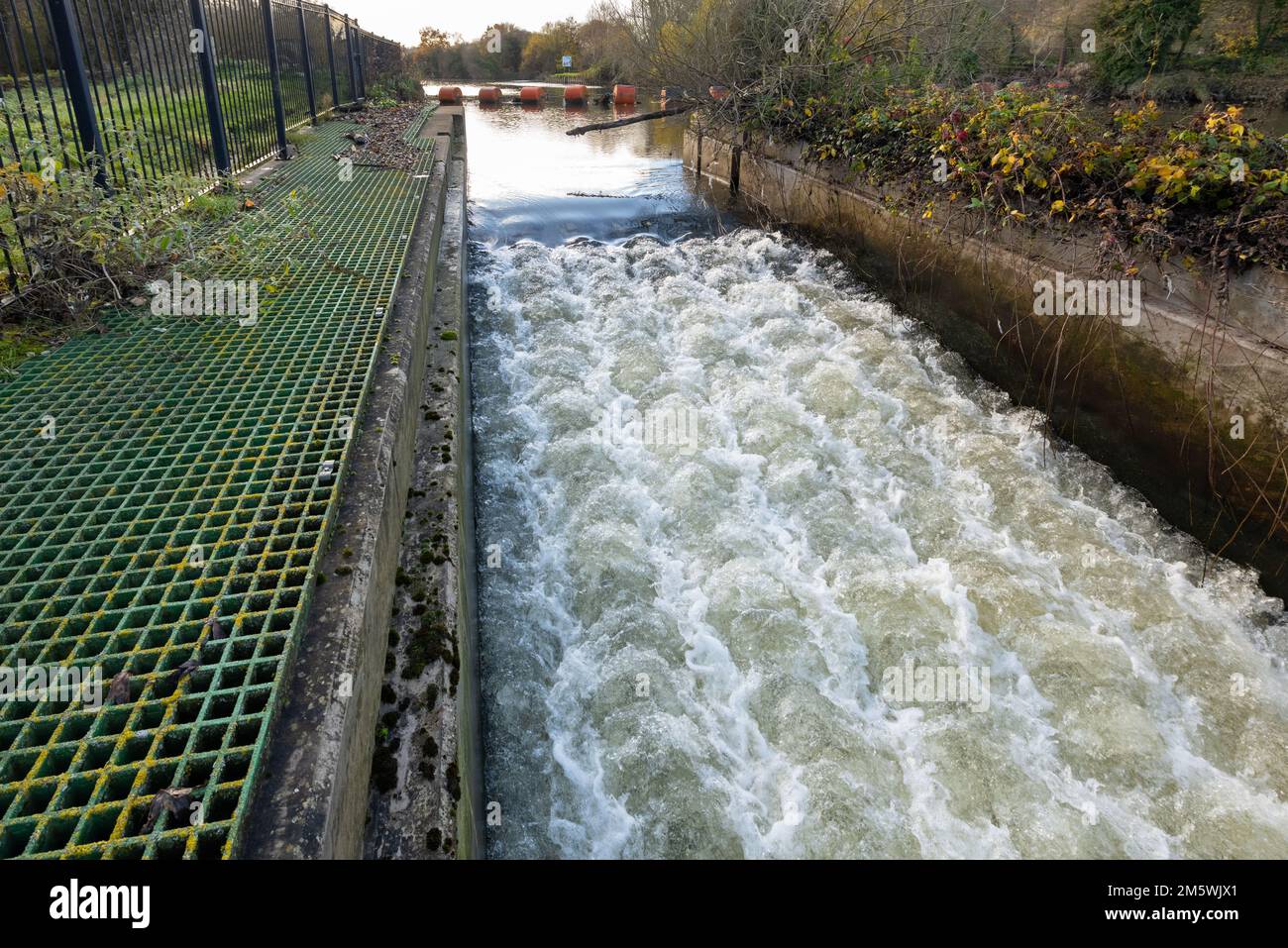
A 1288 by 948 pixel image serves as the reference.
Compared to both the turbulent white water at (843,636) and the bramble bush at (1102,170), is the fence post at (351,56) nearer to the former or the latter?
the bramble bush at (1102,170)

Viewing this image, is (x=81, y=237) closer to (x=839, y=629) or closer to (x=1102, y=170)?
(x=839, y=629)

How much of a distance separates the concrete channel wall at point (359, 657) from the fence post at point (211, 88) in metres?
5.35

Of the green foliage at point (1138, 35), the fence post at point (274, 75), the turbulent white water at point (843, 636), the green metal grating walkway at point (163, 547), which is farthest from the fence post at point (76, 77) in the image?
the green foliage at point (1138, 35)

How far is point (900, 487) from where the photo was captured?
515 cm

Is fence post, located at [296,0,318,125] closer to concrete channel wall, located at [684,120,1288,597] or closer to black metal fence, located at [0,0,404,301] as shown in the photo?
black metal fence, located at [0,0,404,301]

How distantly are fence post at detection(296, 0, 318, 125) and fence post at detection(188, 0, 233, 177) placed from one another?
5.96 m

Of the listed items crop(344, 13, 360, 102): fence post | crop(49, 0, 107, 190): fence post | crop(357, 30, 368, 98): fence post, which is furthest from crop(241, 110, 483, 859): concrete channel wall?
crop(357, 30, 368, 98): fence post

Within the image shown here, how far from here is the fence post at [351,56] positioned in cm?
1811

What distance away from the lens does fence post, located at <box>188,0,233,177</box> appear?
785cm

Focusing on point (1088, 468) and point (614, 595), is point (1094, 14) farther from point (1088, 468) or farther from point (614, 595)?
point (614, 595)

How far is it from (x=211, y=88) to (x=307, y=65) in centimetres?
716

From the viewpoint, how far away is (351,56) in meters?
A: 18.2

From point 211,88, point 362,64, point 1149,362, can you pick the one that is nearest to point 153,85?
point 211,88
